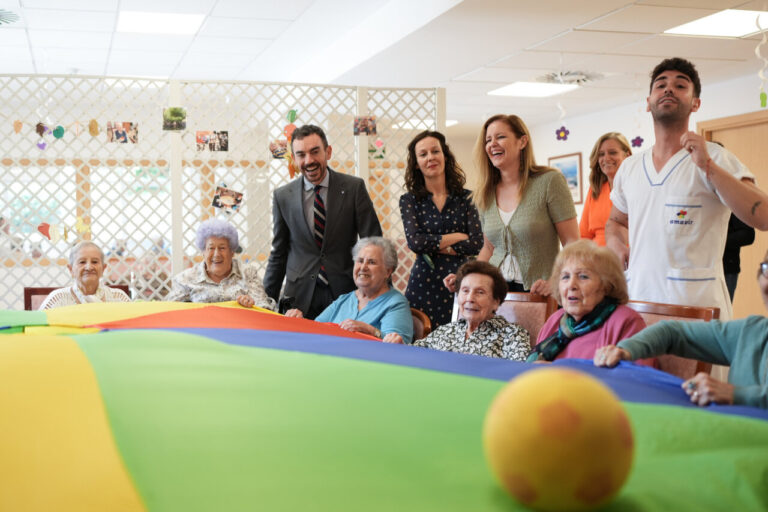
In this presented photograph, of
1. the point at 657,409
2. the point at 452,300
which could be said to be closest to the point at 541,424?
the point at 657,409

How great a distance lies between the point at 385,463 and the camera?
96 centimetres

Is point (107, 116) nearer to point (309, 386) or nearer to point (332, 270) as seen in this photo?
point (332, 270)

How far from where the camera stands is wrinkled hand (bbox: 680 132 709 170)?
2164mm

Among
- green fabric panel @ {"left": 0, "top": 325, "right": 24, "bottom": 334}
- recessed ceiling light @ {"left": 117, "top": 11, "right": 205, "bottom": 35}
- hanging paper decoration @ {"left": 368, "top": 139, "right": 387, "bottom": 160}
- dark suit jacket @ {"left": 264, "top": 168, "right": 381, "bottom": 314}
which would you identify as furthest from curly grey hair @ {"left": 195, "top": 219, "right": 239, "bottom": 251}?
recessed ceiling light @ {"left": 117, "top": 11, "right": 205, "bottom": 35}

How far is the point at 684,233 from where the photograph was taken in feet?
7.58

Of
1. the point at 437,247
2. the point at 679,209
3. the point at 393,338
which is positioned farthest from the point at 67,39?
the point at 679,209

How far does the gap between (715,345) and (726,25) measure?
4588 mm

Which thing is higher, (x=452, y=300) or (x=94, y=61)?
(x=94, y=61)

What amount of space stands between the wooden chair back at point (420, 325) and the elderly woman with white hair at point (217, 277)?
0.71 m

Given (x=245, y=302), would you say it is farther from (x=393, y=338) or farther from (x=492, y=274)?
(x=492, y=274)

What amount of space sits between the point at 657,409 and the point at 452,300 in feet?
6.65

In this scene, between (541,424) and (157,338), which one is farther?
(157,338)

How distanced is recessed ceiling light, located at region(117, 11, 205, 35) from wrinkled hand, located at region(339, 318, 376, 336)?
375cm

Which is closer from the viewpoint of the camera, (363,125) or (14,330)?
(14,330)
